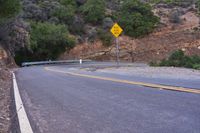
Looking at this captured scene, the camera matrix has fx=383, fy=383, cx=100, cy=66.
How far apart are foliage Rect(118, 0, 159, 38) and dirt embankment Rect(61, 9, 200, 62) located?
3.68 ft

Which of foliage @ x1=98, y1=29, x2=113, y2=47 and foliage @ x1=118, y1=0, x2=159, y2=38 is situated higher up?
foliage @ x1=118, y1=0, x2=159, y2=38

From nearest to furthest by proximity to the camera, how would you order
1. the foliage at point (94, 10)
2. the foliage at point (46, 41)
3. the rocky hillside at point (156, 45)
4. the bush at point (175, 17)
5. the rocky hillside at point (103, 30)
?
the foliage at point (46, 41)
the rocky hillside at point (103, 30)
the rocky hillside at point (156, 45)
the bush at point (175, 17)
the foliage at point (94, 10)

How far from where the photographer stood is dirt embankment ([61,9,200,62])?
54844mm

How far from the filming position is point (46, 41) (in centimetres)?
5078

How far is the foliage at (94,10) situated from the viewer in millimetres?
61456

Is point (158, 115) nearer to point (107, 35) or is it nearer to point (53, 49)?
point (53, 49)

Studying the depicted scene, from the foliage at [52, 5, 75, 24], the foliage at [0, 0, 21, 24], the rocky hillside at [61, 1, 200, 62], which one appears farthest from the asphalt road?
the foliage at [52, 5, 75, 24]

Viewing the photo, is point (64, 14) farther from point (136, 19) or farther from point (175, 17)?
point (175, 17)

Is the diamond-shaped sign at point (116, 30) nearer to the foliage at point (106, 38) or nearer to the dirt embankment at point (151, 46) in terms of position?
the dirt embankment at point (151, 46)

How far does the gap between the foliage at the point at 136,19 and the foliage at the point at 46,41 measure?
11.0m

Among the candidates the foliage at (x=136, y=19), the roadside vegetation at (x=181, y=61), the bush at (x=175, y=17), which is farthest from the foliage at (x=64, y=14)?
the roadside vegetation at (x=181, y=61)

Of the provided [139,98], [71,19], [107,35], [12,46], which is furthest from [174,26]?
[139,98]

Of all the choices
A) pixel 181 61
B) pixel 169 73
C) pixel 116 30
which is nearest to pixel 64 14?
pixel 116 30

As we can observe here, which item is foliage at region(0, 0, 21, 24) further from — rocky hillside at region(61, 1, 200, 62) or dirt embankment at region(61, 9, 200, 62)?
dirt embankment at region(61, 9, 200, 62)
